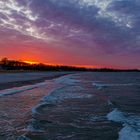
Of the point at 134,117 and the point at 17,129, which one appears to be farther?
the point at 134,117

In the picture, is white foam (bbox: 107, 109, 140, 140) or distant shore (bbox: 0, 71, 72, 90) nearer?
white foam (bbox: 107, 109, 140, 140)

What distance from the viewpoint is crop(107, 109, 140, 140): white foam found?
9.76 metres

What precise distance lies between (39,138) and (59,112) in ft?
18.5

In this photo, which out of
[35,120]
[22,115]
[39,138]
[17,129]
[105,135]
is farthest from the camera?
[22,115]

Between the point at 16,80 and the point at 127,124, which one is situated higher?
the point at 127,124

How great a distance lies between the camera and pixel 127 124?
1209 centimetres

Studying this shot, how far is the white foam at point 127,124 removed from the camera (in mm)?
9758

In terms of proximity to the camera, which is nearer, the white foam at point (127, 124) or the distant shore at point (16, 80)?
the white foam at point (127, 124)

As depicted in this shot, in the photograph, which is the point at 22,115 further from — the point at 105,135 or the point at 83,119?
the point at 105,135

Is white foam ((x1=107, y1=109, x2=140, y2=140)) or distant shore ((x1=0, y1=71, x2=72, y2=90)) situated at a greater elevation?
white foam ((x1=107, y1=109, x2=140, y2=140))

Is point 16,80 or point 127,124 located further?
point 16,80

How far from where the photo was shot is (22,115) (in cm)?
1376

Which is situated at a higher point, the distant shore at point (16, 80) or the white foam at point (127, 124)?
the white foam at point (127, 124)

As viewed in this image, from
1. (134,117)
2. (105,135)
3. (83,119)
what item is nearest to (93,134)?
(105,135)
